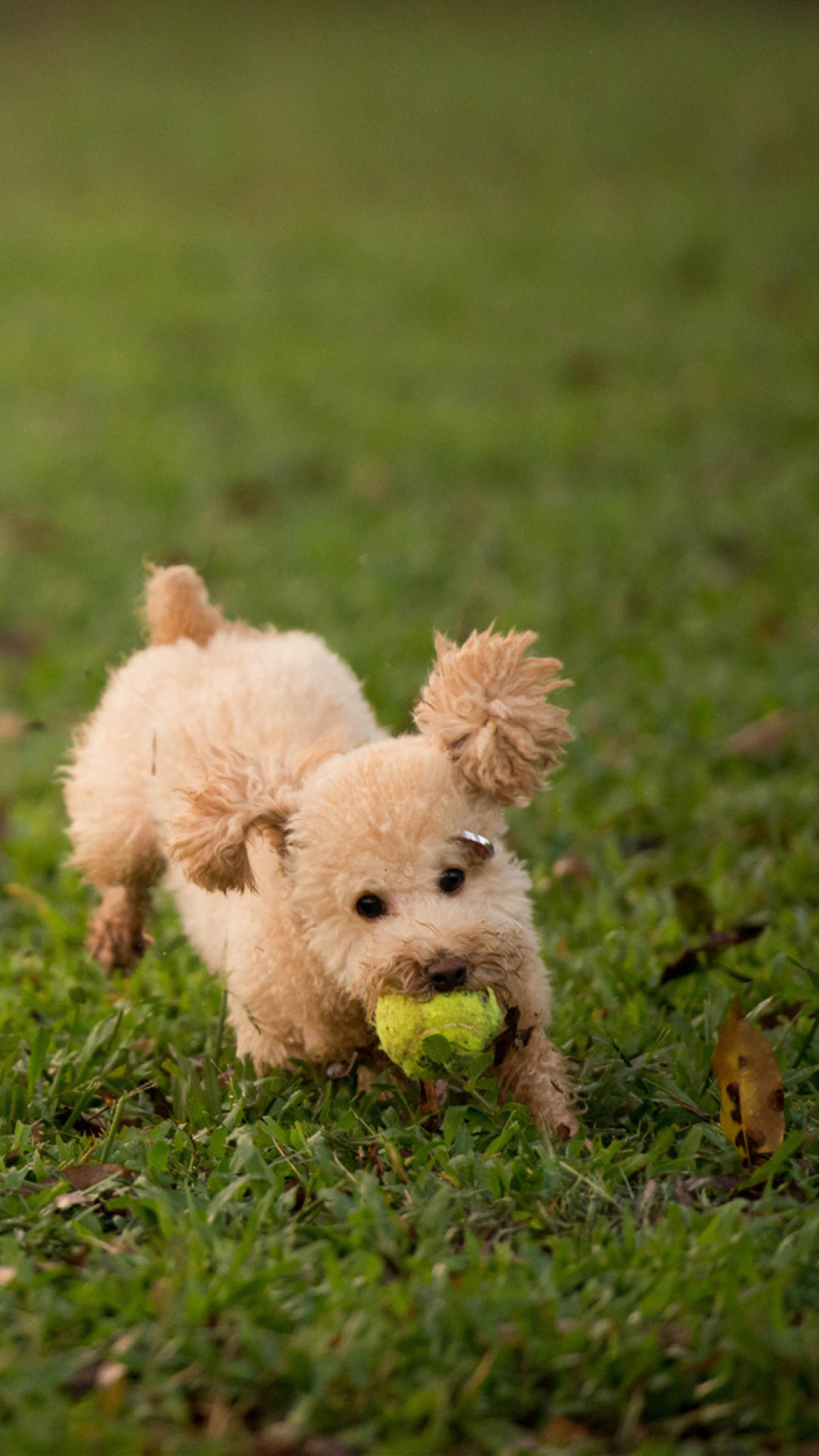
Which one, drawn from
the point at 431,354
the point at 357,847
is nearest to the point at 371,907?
the point at 357,847

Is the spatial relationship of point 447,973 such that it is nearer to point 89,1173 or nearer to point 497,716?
point 497,716

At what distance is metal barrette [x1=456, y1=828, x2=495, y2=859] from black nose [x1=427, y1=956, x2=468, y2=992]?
215 millimetres

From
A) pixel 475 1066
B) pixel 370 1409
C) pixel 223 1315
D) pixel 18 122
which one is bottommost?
pixel 370 1409

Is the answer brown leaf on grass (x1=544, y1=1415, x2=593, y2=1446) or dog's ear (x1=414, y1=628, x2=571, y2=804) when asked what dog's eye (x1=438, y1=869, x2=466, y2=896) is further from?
brown leaf on grass (x1=544, y1=1415, x2=593, y2=1446)

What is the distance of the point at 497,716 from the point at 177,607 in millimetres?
1097

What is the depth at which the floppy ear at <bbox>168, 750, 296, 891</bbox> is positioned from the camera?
231cm

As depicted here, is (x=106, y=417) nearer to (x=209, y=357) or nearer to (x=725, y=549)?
(x=209, y=357)

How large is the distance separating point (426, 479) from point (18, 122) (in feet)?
37.3

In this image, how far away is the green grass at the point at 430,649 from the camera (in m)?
1.81

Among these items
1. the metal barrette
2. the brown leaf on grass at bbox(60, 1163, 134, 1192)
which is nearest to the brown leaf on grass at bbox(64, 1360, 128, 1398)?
the brown leaf on grass at bbox(60, 1163, 134, 1192)

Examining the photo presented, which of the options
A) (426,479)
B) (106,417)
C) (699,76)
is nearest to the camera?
(426,479)

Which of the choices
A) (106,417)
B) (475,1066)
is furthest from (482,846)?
(106,417)

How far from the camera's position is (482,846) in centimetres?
228

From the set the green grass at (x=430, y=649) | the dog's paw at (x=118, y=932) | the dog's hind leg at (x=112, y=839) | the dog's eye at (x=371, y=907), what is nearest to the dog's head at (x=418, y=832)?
the dog's eye at (x=371, y=907)
